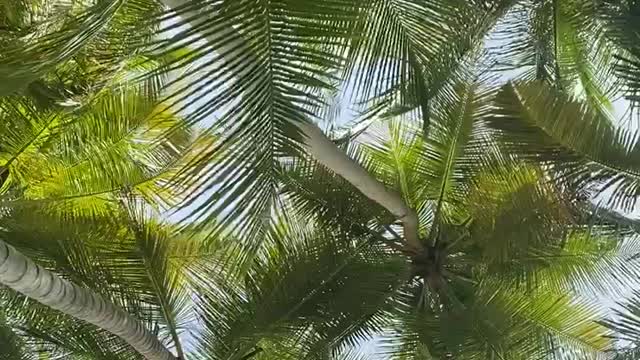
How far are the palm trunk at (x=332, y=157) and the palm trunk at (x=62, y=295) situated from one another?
1.28 m

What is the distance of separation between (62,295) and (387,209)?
84.1 inches

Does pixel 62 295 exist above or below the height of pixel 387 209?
below

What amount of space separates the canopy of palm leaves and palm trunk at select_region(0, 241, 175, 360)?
529 mm

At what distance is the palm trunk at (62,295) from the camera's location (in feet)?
12.7

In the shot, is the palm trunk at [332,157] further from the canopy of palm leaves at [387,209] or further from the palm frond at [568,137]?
the palm frond at [568,137]

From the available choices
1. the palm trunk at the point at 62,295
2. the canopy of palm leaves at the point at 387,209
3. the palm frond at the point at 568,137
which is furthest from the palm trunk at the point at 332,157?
the palm trunk at the point at 62,295

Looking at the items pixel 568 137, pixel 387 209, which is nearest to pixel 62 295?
pixel 387 209

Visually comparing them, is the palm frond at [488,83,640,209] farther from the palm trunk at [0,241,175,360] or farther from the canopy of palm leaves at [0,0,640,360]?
the palm trunk at [0,241,175,360]

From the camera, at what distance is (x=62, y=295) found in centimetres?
414

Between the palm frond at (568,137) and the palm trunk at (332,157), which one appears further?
the palm frond at (568,137)

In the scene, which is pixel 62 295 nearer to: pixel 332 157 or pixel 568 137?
pixel 332 157

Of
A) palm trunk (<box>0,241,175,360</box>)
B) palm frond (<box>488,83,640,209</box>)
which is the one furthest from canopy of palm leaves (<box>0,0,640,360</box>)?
palm trunk (<box>0,241,175,360</box>)

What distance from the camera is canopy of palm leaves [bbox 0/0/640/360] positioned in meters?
4.71

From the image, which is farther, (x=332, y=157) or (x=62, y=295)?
(x=332, y=157)
